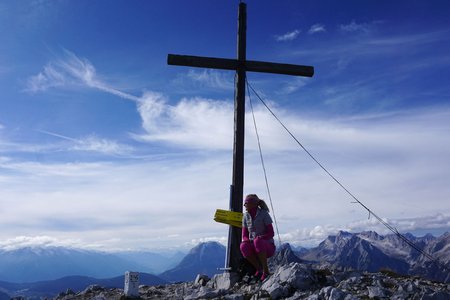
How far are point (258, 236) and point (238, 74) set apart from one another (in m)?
6.23

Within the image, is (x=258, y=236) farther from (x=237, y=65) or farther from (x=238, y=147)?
(x=237, y=65)

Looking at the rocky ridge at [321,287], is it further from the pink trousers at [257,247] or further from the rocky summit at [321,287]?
the pink trousers at [257,247]

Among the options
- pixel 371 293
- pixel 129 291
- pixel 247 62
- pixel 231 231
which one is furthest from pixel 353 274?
pixel 247 62

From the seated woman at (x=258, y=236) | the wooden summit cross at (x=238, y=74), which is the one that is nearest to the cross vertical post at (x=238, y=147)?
the wooden summit cross at (x=238, y=74)

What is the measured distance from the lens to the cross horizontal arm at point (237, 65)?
1569 centimetres

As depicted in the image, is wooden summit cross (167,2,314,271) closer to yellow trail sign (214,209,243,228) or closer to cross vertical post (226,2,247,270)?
cross vertical post (226,2,247,270)

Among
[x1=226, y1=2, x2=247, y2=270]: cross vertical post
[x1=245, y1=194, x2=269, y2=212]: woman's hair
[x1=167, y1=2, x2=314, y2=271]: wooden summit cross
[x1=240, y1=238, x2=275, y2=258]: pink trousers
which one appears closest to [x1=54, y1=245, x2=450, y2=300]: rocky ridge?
[x1=240, y1=238, x2=275, y2=258]: pink trousers

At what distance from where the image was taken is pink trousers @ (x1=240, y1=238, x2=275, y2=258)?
13.2 m

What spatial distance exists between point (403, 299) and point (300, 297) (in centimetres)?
237

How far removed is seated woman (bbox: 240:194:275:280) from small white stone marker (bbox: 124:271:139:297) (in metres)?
3.78

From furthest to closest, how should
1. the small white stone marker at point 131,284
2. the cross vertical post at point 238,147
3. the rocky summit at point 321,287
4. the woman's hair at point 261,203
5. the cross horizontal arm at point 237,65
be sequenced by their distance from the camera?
the cross horizontal arm at point 237,65 < the cross vertical post at point 238,147 < the small white stone marker at point 131,284 < the woman's hair at point 261,203 < the rocky summit at point 321,287

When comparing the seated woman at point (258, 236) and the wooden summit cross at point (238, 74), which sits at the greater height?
the wooden summit cross at point (238, 74)

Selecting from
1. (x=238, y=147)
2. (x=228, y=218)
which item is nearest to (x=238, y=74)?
(x=238, y=147)

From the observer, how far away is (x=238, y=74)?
1611 centimetres
